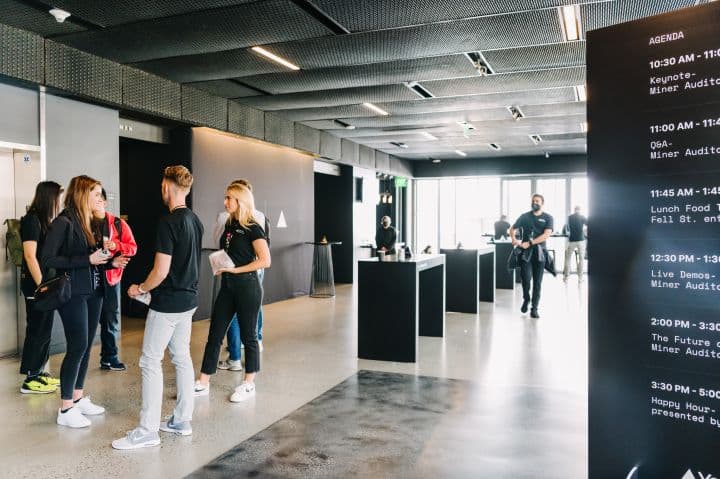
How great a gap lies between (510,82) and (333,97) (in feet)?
7.47

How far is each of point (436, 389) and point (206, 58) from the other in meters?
3.92

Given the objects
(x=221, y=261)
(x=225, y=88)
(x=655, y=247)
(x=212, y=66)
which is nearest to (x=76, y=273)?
(x=221, y=261)

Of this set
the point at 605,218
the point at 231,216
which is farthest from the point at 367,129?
the point at 605,218

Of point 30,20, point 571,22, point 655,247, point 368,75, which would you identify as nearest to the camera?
point 655,247

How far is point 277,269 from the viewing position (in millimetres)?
9109

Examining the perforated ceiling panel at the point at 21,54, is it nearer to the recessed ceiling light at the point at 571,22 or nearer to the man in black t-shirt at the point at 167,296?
the man in black t-shirt at the point at 167,296

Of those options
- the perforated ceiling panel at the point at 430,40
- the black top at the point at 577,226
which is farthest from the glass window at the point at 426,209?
the perforated ceiling panel at the point at 430,40

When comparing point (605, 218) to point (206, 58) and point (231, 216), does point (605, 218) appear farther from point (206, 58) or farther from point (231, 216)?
point (206, 58)

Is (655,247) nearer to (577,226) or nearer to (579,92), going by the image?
(579,92)

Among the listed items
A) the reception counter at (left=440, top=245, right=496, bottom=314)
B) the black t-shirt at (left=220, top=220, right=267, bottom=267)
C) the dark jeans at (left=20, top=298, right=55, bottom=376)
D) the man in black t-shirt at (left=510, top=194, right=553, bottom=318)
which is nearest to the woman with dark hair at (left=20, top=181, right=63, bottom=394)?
the dark jeans at (left=20, top=298, right=55, bottom=376)

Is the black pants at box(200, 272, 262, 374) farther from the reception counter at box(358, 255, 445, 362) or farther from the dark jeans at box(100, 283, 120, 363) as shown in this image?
the reception counter at box(358, 255, 445, 362)

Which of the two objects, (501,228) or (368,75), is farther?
(501,228)

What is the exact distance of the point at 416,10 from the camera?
4.36 metres

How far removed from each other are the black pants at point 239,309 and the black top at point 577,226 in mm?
9537
